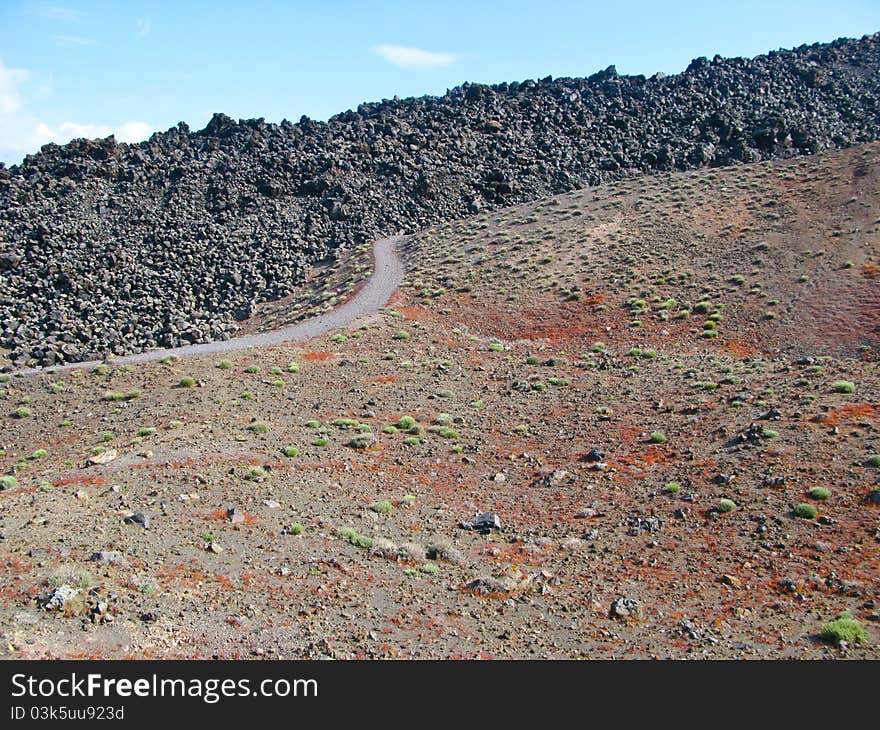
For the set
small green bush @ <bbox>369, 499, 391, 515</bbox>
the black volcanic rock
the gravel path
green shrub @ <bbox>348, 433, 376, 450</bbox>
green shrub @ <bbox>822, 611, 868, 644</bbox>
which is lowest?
green shrub @ <bbox>822, 611, 868, 644</bbox>

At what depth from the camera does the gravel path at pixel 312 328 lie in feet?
139

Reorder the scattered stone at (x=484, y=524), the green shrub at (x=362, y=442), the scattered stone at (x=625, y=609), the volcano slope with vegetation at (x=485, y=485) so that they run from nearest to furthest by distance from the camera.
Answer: the volcano slope with vegetation at (x=485, y=485), the scattered stone at (x=625, y=609), the scattered stone at (x=484, y=524), the green shrub at (x=362, y=442)

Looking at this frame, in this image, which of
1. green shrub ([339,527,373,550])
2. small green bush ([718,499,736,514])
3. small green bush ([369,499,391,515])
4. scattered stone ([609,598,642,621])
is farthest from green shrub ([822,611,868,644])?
small green bush ([369,499,391,515])

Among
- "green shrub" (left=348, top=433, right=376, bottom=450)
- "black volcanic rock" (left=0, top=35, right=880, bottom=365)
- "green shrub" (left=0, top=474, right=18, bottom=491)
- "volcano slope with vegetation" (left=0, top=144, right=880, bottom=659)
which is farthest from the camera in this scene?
"black volcanic rock" (left=0, top=35, right=880, bottom=365)

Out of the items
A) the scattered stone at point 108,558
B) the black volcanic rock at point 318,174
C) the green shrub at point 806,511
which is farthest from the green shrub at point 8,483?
the green shrub at point 806,511

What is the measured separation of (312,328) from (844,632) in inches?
1417

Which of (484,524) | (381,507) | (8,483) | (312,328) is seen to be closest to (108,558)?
(381,507)

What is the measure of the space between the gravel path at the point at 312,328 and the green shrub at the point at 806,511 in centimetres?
2937

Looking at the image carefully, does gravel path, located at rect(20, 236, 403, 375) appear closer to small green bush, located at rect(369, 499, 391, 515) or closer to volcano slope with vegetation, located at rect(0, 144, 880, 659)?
volcano slope with vegetation, located at rect(0, 144, 880, 659)

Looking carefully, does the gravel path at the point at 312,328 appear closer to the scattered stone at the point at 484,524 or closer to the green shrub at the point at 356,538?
the green shrub at the point at 356,538

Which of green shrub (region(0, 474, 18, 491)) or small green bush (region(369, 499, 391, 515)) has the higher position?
green shrub (region(0, 474, 18, 491))

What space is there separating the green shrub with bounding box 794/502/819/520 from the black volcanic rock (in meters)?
36.2

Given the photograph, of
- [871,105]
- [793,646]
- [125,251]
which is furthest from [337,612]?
[871,105]

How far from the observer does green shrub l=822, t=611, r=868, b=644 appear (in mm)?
14844
